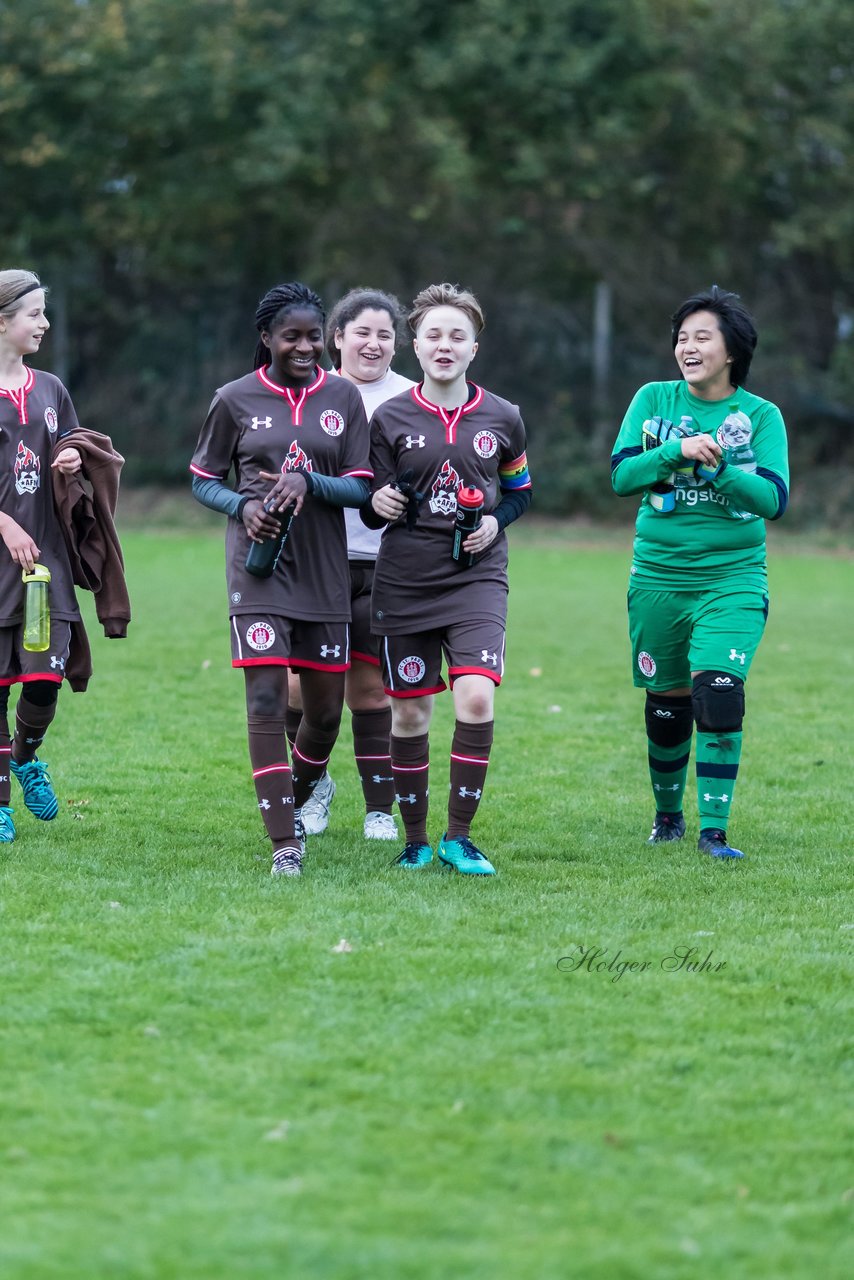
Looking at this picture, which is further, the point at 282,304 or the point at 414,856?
the point at 414,856

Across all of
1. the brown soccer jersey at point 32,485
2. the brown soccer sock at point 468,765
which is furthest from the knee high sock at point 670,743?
the brown soccer jersey at point 32,485

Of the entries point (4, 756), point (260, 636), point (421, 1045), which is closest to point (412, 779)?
point (260, 636)

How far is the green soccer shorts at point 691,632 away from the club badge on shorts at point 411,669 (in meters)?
1.05

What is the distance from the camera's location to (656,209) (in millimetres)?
29219

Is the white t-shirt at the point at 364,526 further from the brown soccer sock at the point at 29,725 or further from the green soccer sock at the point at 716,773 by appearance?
the green soccer sock at the point at 716,773

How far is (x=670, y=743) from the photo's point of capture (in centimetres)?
706

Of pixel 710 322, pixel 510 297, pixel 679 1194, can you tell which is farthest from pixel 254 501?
pixel 510 297

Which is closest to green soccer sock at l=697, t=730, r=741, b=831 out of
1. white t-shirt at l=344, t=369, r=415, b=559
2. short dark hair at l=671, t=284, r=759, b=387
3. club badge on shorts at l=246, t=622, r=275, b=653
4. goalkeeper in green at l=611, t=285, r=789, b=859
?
goalkeeper in green at l=611, t=285, r=789, b=859

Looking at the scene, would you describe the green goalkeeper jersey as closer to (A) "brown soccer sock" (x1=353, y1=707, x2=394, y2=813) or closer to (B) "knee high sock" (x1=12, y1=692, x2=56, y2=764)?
(A) "brown soccer sock" (x1=353, y1=707, x2=394, y2=813)

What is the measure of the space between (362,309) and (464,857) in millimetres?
2326

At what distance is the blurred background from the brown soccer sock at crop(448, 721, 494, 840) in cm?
2283

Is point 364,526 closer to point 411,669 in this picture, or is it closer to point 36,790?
point 411,669

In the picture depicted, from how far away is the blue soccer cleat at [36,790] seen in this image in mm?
7223

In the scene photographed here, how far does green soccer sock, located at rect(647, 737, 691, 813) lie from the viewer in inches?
278
